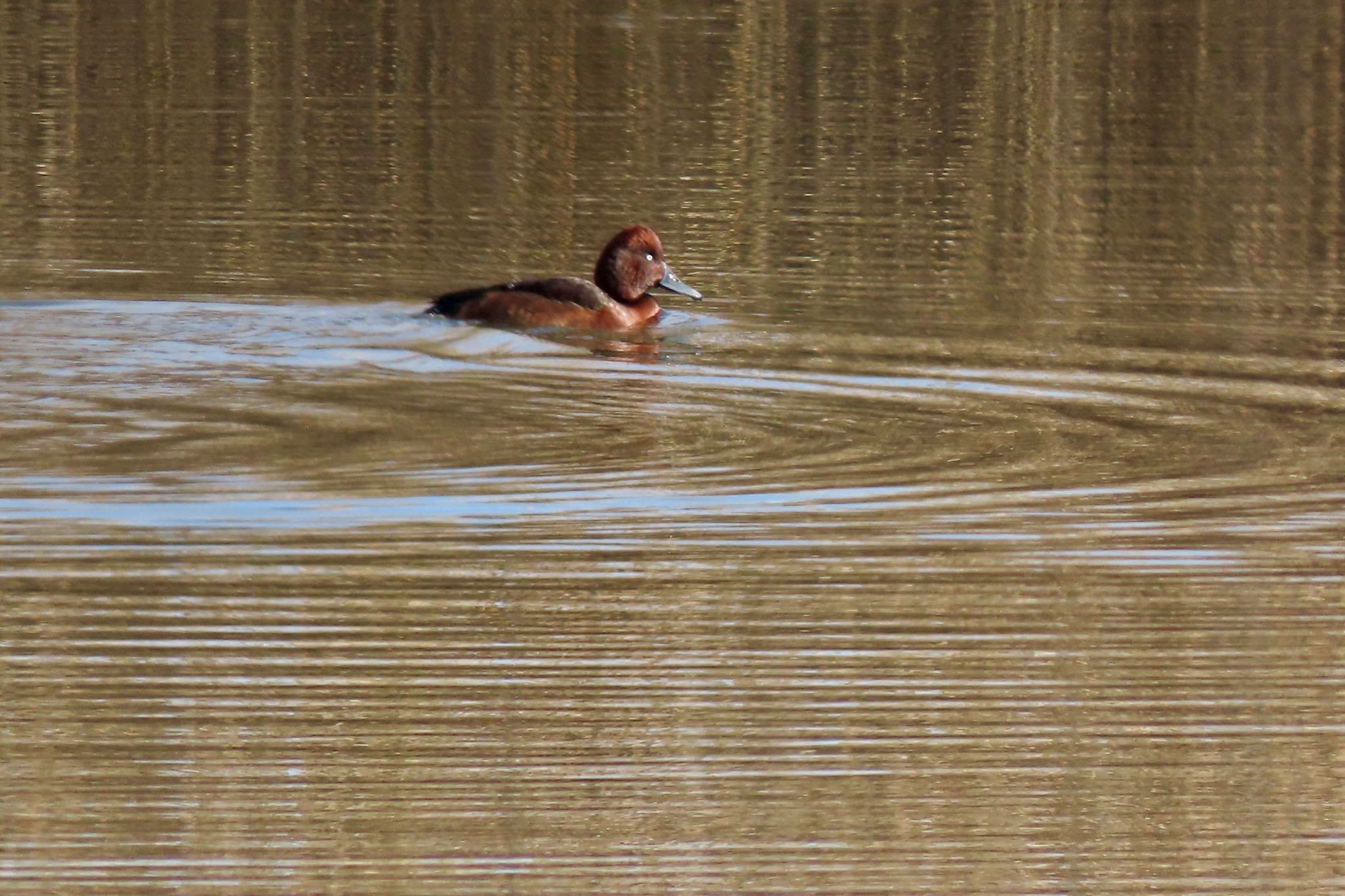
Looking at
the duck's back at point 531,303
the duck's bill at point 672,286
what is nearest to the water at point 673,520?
the duck's back at point 531,303

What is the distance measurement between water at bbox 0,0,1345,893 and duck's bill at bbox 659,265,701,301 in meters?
0.28

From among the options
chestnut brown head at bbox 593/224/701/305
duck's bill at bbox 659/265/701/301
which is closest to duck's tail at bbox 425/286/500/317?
chestnut brown head at bbox 593/224/701/305

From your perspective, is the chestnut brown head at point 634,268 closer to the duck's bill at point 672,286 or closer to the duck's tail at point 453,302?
the duck's bill at point 672,286

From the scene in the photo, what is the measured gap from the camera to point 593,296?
12.0m

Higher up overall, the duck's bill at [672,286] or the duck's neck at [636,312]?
the duck's bill at [672,286]

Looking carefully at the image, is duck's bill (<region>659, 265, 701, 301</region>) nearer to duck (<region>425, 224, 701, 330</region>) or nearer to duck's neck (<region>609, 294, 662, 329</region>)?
duck (<region>425, 224, 701, 330</region>)

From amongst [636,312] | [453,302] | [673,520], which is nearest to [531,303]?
[453,302]

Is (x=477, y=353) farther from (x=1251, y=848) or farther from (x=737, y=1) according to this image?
(x=737, y=1)

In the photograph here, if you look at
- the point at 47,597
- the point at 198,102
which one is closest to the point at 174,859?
the point at 47,597

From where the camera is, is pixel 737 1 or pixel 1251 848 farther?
pixel 737 1

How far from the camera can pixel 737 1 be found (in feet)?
78.0

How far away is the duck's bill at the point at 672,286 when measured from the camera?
40.8 feet

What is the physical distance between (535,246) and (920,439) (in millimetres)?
5677

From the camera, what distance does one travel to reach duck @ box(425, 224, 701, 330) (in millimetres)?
11641
